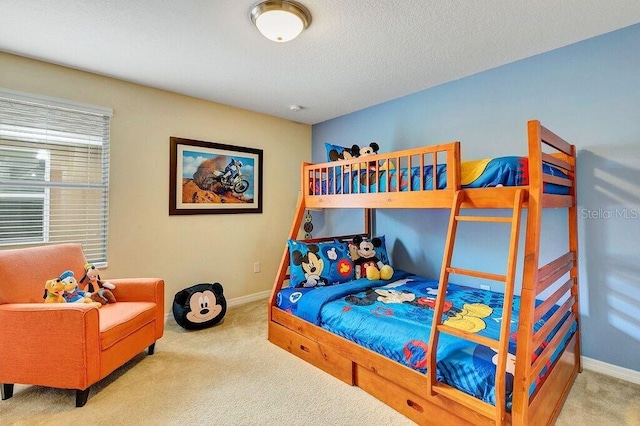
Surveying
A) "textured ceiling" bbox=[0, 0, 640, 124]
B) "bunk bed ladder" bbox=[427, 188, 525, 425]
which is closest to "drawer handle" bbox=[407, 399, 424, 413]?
"bunk bed ladder" bbox=[427, 188, 525, 425]

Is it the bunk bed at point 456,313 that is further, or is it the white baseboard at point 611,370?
the white baseboard at point 611,370

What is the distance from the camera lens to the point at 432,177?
2.08 meters

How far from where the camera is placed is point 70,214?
266 cm

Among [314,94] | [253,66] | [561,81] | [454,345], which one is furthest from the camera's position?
[314,94]

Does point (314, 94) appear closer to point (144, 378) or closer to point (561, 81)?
point (561, 81)

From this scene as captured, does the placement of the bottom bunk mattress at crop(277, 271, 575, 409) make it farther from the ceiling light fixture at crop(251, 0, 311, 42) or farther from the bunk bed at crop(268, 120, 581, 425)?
the ceiling light fixture at crop(251, 0, 311, 42)

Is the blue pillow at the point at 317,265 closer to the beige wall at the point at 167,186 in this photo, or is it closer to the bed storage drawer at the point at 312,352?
the bed storage drawer at the point at 312,352

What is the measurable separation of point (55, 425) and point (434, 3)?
3.14 metres

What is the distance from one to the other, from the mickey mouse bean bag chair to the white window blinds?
79 cm

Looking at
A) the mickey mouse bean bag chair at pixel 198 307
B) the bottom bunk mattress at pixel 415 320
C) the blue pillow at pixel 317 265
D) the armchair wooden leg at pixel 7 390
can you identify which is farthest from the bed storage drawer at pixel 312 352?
the armchair wooden leg at pixel 7 390

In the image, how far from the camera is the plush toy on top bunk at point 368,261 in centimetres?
296

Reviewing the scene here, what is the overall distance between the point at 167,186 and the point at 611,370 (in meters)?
3.96

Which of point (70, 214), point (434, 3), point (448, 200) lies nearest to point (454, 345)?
point (448, 200)

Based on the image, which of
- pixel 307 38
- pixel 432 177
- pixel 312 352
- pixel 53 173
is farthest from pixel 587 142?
pixel 53 173
